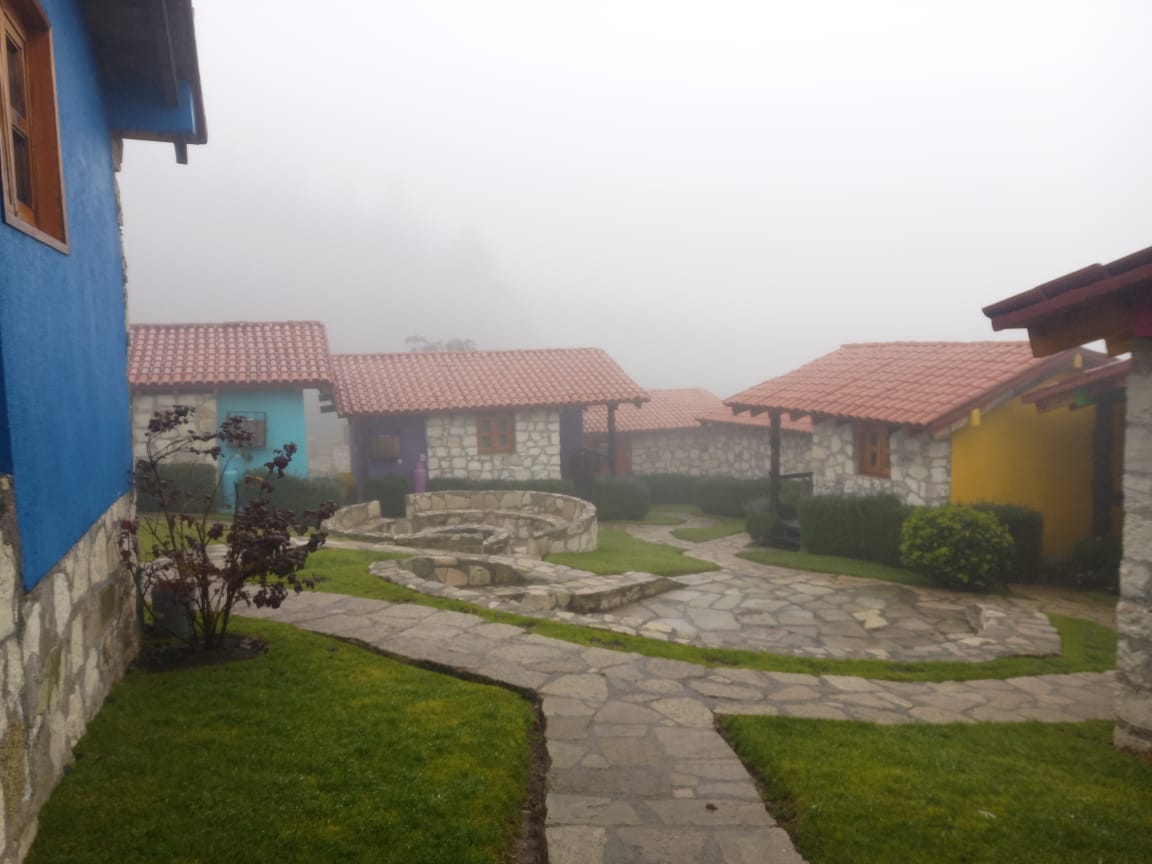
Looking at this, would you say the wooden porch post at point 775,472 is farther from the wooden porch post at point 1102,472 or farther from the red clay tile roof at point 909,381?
the wooden porch post at point 1102,472

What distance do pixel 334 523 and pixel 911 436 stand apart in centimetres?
1059

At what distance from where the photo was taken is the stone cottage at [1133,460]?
4723 mm

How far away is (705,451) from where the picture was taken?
88.6 feet

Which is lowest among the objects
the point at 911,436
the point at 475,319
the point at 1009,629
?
the point at 1009,629

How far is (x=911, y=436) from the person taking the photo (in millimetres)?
13195

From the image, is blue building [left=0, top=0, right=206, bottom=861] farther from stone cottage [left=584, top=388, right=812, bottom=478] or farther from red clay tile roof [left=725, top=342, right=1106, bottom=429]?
stone cottage [left=584, top=388, right=812, bottom=478]

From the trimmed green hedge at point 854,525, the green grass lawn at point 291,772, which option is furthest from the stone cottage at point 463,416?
the green grass lawn at point 291,772

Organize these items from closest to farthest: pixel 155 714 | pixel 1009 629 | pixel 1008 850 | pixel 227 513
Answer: pixel 1008 850, pixel 155 714, pixel 1009 629, pixel 227 513

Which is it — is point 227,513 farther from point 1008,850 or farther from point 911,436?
point 1008,850

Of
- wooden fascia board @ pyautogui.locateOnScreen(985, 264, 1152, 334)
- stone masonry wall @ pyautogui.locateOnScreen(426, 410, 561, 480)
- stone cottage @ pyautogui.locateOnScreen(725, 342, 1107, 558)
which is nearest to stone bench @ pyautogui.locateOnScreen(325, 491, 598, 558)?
stone masonry wall @ pyautogui.locateOnScreen(426, 410, 561, 480)

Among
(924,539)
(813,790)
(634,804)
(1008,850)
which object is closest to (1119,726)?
(1008,850)

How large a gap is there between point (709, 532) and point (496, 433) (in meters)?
6.87

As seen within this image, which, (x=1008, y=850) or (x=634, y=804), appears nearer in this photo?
(x=1008, y=850)

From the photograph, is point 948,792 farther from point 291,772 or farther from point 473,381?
point 473,381
